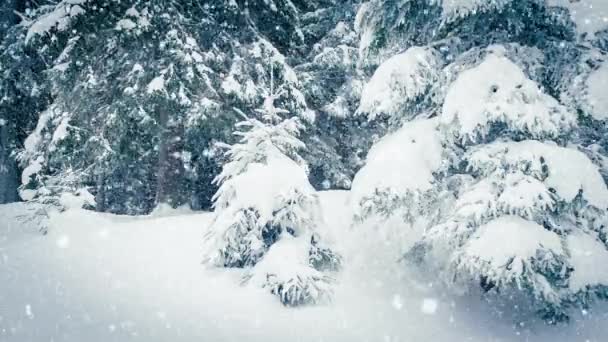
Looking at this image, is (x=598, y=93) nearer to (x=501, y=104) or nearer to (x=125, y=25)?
(x=501, y=104)

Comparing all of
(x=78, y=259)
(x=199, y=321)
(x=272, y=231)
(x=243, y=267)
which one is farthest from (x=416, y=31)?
(x=78, y=259)

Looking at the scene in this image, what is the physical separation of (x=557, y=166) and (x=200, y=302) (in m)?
5.12

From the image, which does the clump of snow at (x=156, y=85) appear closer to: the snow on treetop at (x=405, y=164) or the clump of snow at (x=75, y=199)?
the clump of snow at (x=75, y=199)

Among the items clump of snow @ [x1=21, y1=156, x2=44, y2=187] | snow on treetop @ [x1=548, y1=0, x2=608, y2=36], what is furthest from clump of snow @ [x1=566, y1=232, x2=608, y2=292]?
clump of snow @ [x1=21, y1=156, x2=44, y2=187]

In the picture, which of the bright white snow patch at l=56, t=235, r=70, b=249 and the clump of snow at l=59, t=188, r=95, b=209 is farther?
the clump of snow at l=59, t=188, r=95, b=209

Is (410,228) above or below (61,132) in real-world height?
below

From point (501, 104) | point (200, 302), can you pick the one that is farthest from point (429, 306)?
point (200, 302)

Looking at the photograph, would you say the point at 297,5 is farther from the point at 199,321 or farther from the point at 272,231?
the point at 199,321

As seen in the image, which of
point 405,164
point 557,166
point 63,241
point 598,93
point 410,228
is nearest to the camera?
point 557,166

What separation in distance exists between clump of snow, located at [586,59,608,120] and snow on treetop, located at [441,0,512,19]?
158 centimetres

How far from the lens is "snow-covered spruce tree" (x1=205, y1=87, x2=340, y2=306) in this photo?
6.07 m

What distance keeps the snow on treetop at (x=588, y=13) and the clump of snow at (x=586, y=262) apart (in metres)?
2.99

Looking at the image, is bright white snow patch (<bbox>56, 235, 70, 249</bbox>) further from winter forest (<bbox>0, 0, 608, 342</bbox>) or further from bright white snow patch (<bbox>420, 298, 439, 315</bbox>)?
bright white snow patch (<bbox>420, 298, 439, 315</bbox>)

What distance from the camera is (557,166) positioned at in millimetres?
5691
